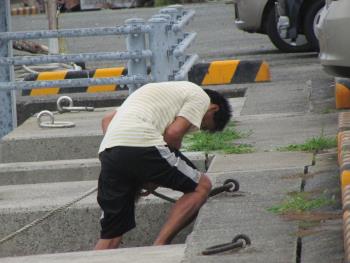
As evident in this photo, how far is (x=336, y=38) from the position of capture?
366 inches

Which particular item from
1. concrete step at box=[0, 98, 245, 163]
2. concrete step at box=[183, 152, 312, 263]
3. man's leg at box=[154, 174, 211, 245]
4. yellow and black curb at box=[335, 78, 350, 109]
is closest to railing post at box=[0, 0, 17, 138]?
concrete step at box=[0, 98, 245, 163]

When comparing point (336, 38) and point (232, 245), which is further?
point (336, 38)

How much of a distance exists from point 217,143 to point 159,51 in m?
1.79

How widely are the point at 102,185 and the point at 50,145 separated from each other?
2.86 metres

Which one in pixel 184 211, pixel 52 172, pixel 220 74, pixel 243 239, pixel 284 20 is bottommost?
pixel 220 74

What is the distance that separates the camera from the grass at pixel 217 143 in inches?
370

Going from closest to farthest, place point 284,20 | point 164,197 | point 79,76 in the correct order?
point 164,197
point 79,76
point 284,20

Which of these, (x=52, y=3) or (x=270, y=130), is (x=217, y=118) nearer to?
(x=270, y=130)

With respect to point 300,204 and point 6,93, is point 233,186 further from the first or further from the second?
point 6,93

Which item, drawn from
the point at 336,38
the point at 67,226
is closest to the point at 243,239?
the point at 67,226

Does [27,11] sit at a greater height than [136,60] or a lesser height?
lesser

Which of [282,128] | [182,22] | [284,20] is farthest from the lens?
[284,20]

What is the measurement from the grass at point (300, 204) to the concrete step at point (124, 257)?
64cm

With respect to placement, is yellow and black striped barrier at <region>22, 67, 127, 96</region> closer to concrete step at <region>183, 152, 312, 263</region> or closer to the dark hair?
concrete step at <region>183, 152, 312, 263</region>
